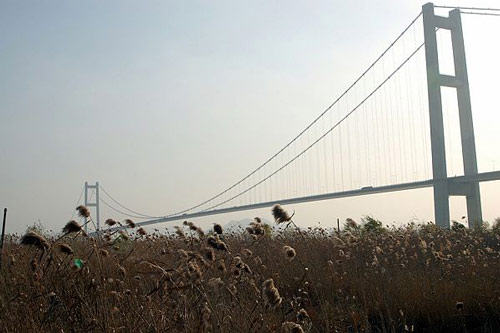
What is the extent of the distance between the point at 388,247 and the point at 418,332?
1796mm

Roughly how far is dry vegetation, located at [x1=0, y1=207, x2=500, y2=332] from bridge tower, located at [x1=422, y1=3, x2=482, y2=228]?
1481 centimetres

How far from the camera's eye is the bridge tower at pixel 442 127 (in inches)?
784

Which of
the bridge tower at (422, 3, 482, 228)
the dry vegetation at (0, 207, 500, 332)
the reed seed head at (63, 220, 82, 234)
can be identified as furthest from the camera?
the bridge tower at (422, 3, 482, 228)

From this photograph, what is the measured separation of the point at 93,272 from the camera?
3922mm

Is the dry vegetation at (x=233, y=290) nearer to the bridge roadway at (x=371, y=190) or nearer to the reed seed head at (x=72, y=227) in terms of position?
the reed seed head at (x=72, y=227)

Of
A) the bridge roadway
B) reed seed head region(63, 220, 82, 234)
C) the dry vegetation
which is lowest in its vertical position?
the dry vegetation

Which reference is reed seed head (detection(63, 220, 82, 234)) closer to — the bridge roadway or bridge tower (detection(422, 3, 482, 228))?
the bridge roadway

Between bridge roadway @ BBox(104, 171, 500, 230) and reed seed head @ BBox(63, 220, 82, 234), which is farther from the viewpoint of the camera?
bridge roadway @ BBox(104, 171, 500, 230)

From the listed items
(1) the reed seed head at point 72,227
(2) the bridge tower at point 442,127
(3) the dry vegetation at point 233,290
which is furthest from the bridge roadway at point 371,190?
(1) the reed seed head at point 72,227

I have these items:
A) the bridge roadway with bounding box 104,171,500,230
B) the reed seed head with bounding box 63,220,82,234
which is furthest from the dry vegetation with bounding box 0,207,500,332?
the bridge roadway with bounding box 104,171,500,230

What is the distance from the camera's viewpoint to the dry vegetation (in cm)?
242

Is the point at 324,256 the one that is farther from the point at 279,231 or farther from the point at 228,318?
the point at 228,318

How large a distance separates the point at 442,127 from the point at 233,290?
1824 cm

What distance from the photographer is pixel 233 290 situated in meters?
2.86
